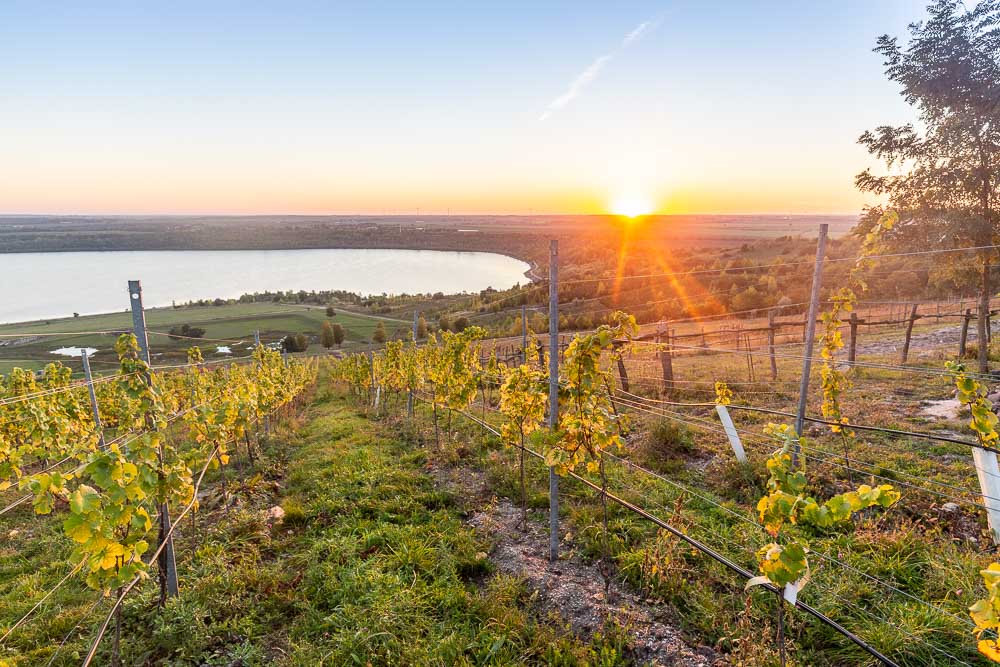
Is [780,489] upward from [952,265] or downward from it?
downward

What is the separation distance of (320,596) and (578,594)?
2740 millimetres

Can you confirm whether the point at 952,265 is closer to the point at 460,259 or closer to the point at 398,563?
the point at 398,563

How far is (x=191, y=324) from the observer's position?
171 feet

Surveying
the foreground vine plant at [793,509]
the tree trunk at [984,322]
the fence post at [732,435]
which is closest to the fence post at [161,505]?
the foreground vine plant at [793,509]

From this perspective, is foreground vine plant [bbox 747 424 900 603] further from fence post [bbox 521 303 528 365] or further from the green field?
the green field

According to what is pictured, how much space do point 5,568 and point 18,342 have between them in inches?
2289

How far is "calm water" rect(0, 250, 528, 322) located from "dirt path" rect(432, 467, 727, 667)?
254ft

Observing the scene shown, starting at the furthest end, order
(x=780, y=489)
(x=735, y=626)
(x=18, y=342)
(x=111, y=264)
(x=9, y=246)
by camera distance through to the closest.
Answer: (x=9, y=246)
(x=111, y=264)
(x=18, y=342)
(x=735, y=626)
(x=780, y=489)

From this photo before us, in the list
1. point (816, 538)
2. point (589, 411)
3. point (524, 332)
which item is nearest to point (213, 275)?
point (524, 332)

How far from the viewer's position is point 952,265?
11.9 meters

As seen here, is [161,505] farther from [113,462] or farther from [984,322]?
[984,322]

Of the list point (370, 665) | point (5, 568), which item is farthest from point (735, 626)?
point (5, 568)

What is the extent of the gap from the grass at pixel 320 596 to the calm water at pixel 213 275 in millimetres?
74594

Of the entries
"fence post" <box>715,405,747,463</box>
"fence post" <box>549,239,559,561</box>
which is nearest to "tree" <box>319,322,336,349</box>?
"fence post" <box>715,405,747,463</box>
